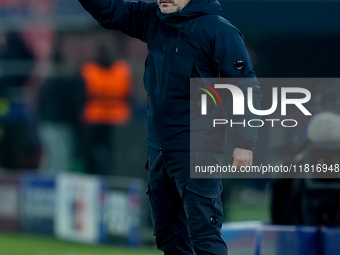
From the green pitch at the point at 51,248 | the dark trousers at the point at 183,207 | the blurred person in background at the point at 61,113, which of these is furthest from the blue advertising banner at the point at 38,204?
the dark trousers at the point at 183,207

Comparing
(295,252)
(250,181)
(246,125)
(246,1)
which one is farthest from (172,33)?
(250,181)

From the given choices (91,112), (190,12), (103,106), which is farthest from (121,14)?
(91,112)

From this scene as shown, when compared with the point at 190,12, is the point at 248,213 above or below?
below

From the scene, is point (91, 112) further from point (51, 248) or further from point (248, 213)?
point (248, 213)

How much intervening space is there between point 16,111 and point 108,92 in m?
1.52

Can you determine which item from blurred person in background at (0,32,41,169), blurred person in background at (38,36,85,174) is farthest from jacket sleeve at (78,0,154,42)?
blurred person in background at (0,32,41,169)

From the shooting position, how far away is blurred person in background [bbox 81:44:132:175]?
8773 millimetres

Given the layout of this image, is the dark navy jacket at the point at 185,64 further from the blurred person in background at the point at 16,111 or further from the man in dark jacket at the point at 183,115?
the blurred person in background at the point at 16,111

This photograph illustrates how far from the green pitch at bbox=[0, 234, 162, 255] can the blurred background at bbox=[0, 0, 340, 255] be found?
32 mm

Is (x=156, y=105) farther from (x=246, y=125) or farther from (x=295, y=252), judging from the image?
(x=295, y=252)

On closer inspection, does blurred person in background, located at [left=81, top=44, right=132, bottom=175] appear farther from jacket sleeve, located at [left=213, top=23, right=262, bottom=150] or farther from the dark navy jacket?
jacket sleeve, located at [left=213, top=23, right=262, bottom=150]

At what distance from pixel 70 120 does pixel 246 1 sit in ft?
9.42

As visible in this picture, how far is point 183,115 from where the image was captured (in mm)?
3564

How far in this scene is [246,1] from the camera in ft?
26.6
